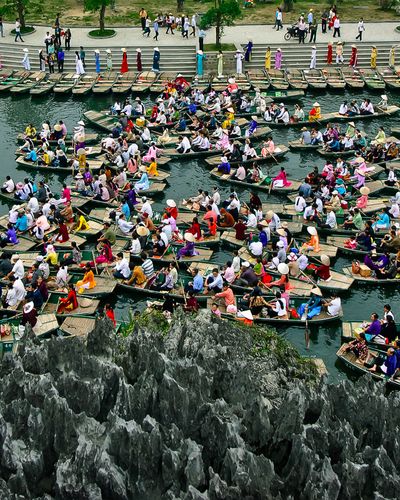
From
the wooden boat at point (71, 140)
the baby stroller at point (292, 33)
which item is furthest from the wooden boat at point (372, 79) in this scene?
the wooden boat at point (71, 140)

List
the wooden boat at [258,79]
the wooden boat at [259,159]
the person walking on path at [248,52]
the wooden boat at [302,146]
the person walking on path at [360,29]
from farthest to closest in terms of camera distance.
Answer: the person walking on path at [360,29], the person walking on path at [248,52], the wooden boat at [258,79], the wooden boat at [302,146], the wooden boat at [259,159]

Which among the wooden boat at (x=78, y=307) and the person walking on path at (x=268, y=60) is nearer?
the wooden boat at (x=78, y=307)

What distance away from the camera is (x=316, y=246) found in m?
35.2

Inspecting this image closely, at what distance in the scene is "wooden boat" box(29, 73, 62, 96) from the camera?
54594mm

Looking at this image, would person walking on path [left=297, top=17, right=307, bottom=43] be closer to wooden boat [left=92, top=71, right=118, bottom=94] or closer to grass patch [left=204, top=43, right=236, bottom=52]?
grass patch [left=204, top=43, right=236, bottom=52]

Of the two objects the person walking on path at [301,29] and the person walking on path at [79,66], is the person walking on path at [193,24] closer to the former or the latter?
the person walking on path at [301,29]

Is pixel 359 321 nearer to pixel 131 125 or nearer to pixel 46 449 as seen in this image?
pixel 46 449

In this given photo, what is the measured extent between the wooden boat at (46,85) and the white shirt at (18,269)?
2463 centimetres

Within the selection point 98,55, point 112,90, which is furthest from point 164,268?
point 98,55

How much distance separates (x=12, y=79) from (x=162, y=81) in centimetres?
1068

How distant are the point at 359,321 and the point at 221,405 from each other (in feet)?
37.2

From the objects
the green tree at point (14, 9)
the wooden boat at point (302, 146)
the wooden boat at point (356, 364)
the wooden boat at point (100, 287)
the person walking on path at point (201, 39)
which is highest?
the green tree at point (14, 9)

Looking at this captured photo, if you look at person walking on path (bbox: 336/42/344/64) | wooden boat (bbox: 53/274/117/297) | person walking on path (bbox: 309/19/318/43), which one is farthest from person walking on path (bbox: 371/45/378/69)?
wooden boat (bbox: 53/274/117/297)

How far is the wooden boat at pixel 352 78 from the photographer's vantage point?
180 ft
